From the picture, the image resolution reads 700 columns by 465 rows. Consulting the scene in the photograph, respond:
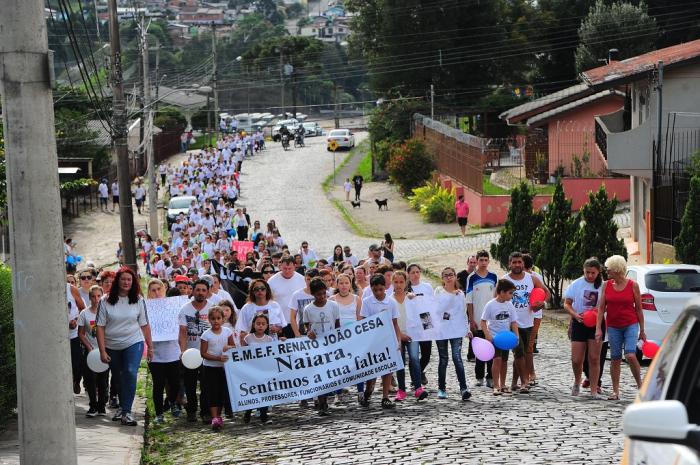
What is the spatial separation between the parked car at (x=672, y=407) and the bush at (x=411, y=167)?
A: 49.4 metres

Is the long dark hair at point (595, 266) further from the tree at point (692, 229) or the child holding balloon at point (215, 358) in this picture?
the tree at point (692, 229)

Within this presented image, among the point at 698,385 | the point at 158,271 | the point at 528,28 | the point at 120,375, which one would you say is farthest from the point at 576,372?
the point at 528,28

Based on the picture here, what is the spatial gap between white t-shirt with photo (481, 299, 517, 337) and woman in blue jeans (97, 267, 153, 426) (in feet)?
12.3

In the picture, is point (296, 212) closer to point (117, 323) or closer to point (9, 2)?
point (117, 323)

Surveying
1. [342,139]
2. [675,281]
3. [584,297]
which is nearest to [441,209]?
[675,281]

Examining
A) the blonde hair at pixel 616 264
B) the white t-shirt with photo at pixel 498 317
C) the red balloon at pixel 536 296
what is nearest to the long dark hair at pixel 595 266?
the blonde hair at pixel 616 264

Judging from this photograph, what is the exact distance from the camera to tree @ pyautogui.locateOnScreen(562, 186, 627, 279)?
78.8 feet

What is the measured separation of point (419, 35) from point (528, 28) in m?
7.05

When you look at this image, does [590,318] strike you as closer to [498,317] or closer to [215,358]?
[498,317]

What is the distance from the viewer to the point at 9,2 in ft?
25.9

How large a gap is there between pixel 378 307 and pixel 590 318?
2338 millimetres

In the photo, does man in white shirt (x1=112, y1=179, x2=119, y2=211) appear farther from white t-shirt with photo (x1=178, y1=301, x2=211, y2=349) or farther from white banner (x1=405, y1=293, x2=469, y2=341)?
white banner (x1=405, y1=293, x2=469, y2=341)

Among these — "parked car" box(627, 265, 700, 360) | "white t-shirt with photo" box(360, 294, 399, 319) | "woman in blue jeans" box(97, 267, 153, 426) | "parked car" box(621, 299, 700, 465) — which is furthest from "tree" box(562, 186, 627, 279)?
"parked car" box(621, 299, 700, 465)

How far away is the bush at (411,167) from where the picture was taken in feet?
180
